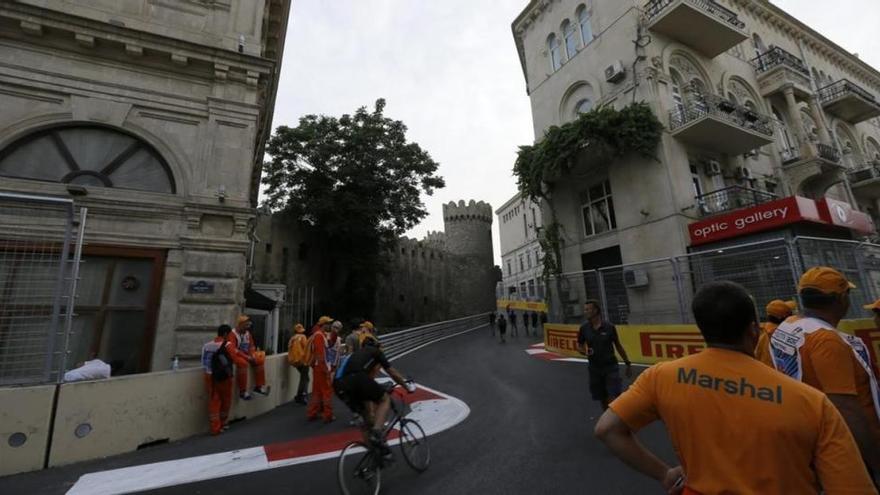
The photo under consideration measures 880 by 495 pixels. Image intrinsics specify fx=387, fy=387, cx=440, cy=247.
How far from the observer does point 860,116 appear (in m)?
23.9

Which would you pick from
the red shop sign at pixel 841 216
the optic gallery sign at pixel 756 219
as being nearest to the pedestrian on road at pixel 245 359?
the optic gallery sign at pixel 756 219

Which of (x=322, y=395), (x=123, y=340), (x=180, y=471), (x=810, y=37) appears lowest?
(x=180, y=471)

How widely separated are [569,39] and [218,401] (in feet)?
70.5

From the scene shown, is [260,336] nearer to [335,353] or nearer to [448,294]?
[335,353]

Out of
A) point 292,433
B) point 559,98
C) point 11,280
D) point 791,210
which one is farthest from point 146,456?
point 559,98

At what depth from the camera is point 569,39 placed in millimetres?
19891

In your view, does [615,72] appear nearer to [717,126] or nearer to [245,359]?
[717,126]

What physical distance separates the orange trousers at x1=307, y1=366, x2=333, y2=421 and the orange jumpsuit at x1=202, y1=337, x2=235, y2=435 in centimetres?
145

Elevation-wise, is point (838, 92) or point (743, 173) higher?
point (838, 92)

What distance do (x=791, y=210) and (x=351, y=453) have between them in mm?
14429

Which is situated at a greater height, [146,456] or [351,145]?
[351,145]

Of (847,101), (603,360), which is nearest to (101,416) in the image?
(603,360)

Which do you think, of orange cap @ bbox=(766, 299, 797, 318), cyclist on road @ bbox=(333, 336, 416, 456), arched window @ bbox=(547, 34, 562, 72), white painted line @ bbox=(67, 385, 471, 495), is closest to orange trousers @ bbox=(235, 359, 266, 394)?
white painted line @ bbox=(67, 385, 471, 495)

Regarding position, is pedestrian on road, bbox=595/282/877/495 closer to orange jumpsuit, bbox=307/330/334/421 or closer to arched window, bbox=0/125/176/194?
orange jumpsuit, bbox=307/330/334/421
